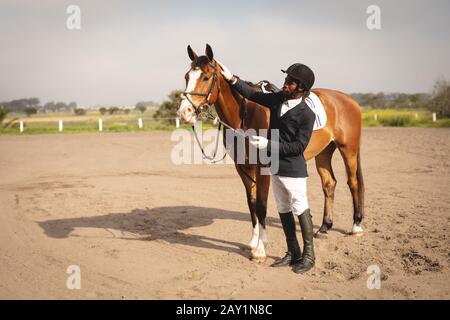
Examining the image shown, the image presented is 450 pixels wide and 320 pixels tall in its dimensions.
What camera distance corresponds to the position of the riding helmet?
4430 millimetres

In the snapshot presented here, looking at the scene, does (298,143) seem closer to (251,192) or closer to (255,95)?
(255,95)

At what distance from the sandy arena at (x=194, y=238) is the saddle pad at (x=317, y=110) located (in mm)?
1723

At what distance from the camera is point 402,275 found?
4645 millimetres

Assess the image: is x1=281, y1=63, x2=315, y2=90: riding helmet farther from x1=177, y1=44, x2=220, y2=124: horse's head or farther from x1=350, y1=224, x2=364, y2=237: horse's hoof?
x1=350, y1=224, x2=364, y2=237: horse's hoof

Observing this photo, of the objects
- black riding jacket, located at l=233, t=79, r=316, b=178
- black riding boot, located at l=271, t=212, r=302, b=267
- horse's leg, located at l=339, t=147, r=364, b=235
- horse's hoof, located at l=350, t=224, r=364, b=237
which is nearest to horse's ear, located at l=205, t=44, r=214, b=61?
black riding jacket, located at l=233, t=79, r=316, b=178

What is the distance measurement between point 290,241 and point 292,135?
4.38 ft

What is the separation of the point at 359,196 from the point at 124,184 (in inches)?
246

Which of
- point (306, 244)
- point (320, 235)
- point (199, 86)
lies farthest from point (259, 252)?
point (199, 86)

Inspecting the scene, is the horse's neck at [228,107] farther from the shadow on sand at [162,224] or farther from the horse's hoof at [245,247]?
the shadow on sand at [162,224]

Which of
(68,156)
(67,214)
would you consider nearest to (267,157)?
(67,214)

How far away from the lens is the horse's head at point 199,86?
15.5ft

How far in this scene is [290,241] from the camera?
198 inches

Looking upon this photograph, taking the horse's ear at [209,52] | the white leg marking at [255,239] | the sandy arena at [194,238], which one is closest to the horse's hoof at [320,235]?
the sandy arena at [194,238]
